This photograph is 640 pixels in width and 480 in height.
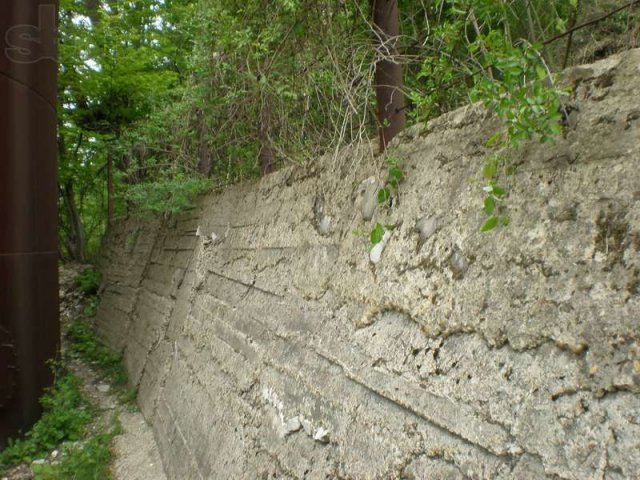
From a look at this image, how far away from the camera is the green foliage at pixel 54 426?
13.4 feet

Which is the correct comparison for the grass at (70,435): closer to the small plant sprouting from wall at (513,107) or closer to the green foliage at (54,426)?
the green foliage at (54,426)

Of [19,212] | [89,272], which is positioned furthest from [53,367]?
[89,272]

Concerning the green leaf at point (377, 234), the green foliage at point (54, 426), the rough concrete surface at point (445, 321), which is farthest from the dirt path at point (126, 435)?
the green leaf at point (377, 234)

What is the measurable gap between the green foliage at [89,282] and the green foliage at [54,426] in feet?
11.5

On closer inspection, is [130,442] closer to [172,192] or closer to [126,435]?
[126,435]

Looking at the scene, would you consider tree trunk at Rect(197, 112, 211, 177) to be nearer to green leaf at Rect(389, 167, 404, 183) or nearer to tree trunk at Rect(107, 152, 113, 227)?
green leaf at Rect(389, 167, 404, 183)

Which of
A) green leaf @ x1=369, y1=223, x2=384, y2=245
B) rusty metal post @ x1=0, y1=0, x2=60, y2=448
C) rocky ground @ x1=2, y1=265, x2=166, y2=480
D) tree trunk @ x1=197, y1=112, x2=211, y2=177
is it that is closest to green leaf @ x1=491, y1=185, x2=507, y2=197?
green leaf @ x1=369, y1=223, x2=384, y2=245

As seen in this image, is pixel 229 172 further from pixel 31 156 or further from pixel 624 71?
pixel 624 71

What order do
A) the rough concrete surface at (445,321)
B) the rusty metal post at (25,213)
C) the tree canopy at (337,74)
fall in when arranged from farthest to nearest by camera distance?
the rusty metal post at (25,213) < the tree canopy at (337,74) < the rough concrete surface at (445,321)

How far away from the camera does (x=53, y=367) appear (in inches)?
185

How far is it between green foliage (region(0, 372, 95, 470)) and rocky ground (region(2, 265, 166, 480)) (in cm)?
9

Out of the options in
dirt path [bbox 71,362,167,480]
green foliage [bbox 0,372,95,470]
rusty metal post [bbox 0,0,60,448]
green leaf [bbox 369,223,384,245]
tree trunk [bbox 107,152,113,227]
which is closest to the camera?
green leaf [bbox 369,223,384,245]

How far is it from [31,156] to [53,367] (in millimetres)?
1939

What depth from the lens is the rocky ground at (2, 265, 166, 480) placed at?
352 centimetres
